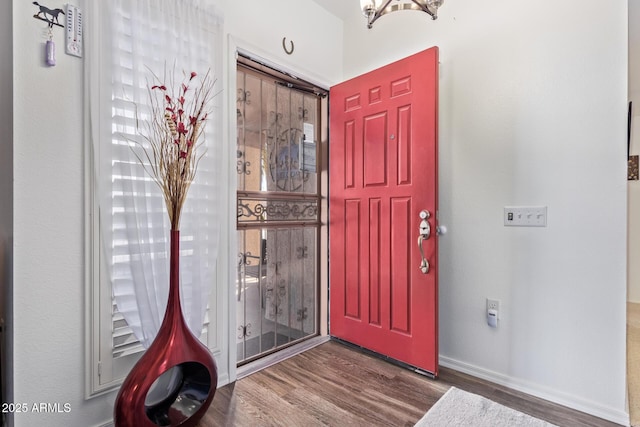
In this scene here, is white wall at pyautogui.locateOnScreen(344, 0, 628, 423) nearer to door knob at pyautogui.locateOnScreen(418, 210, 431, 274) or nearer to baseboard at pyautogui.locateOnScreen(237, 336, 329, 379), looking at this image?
door knob at pyautogui.locateOnScreen(418, 210, 431, 274)

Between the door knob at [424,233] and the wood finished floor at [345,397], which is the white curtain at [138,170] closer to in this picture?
the wood finished floor at [345,397]

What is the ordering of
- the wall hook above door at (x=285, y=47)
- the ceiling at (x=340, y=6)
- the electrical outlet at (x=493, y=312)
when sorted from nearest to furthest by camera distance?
the electrical outlet at (x=493, y=312) → the wall hook above door at (x=285, y=47) → the ceiling at (x=340, y=6)

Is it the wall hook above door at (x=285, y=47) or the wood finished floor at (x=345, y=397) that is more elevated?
the wall hook above door at (x=285, y=47)

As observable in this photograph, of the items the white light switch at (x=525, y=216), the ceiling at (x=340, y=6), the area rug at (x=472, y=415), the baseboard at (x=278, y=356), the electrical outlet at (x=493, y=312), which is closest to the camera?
the area rug at (x=472, y=415)

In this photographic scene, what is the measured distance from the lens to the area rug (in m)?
1.62

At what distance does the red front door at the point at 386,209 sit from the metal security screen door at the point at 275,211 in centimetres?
18

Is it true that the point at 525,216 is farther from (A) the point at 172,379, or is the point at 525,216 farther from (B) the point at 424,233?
(A) the point at 172,379

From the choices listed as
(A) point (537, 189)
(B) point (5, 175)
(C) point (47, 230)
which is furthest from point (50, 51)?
(A) point (537, 189)

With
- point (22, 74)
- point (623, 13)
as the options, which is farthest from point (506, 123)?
point (22, 74)

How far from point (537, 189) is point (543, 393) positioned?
3.75 feet

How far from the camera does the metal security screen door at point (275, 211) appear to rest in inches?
90.1

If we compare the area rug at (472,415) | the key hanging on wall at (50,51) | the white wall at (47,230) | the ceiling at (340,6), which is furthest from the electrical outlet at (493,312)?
the key hanging on wall at (50,51)

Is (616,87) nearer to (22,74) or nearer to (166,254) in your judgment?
(166,254)

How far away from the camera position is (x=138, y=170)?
1607mm
